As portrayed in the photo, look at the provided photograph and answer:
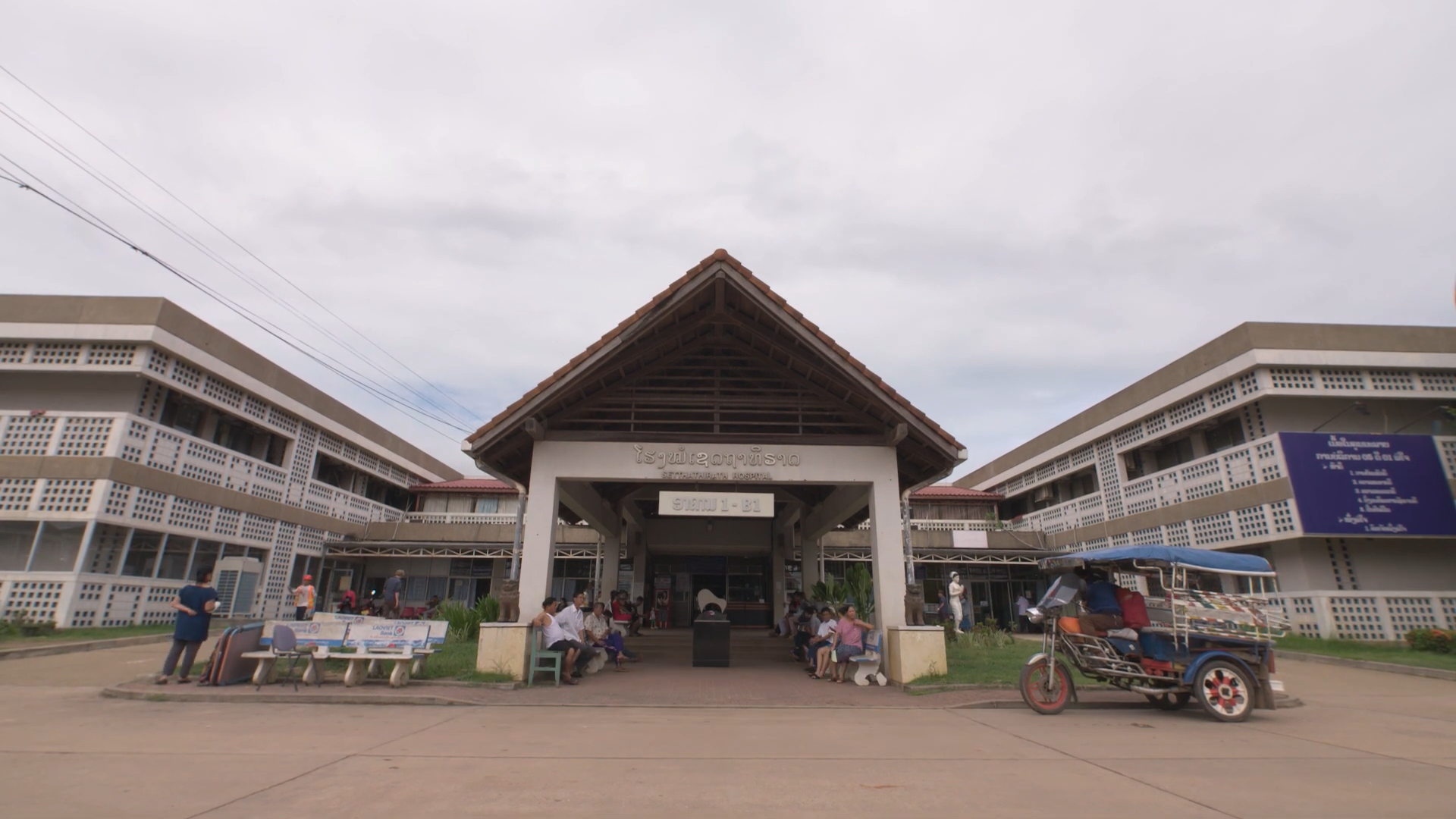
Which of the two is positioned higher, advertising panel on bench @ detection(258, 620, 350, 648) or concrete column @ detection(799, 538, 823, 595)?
concrete column @ detection(799, 538, 823, 595)

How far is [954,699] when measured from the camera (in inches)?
353

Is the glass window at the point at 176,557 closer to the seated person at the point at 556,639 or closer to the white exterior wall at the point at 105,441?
the white exterior wall at the point at 105,441

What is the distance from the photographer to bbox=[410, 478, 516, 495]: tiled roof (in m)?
29.6

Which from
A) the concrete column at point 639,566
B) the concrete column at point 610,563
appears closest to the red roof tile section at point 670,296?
the concrete column at point 610,563

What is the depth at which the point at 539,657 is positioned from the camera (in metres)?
10.2

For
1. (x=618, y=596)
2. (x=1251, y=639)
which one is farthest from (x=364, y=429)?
(x=1251, y=639)

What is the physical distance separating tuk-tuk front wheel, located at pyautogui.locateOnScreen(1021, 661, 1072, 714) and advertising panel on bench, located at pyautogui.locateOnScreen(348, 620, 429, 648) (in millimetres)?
7593

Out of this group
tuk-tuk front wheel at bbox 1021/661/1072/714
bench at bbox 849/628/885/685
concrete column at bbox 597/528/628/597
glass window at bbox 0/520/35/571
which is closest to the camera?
tuk-tuk front wheel at bbox 1021/661/1072/714

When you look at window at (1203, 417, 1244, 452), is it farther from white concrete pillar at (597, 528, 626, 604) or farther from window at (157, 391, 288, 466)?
window at (157, 391, 288, 466)

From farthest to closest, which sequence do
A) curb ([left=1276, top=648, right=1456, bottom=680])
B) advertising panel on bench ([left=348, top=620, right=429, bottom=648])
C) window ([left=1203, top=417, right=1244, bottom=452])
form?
window ([left=1203, top=417, right=1244, bottom=452]) < curb ([left=1276, top=648, right=1456, bottom=680]) < advertising panel on bench ([left=348, top=620, right=429, bottom=648])

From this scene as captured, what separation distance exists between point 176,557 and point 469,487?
11603 millimetres

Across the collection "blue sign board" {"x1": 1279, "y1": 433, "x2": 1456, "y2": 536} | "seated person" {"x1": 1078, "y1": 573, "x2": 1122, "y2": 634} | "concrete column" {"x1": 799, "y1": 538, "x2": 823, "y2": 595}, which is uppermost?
"blue sign board" {"x1": 1279, "y1": 433, "x2": 1456, "y2": 536}

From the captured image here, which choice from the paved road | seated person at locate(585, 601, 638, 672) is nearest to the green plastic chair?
seated person at locate(585, 601, 638, 672)

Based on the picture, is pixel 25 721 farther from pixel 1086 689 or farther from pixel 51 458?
pixel 51 458
